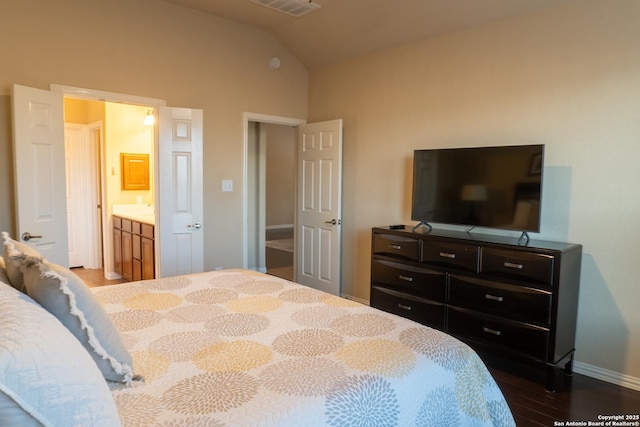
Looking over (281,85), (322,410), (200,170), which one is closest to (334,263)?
(200,170)

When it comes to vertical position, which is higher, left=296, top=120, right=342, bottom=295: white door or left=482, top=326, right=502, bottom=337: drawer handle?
left=296, top=120, right=342, bottom=295: white door

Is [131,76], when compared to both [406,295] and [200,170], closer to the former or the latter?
[200,170]

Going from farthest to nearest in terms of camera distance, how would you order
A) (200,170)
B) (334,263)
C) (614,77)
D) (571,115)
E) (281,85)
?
(281,85) < (334,263) < (200,170) < (571,115) < (614,77)

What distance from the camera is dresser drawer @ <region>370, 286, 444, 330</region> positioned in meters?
3.29

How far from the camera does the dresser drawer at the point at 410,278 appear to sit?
3.28m

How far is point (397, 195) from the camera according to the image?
416 centimetres

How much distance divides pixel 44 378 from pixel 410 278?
2977 mm

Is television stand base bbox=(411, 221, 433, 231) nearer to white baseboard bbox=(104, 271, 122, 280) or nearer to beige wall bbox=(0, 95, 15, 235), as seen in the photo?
beige wall bbox=(0, 95, 15, 235)

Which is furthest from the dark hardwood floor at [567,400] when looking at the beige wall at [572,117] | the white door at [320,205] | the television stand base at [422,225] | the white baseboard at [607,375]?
the white door at [320,205]

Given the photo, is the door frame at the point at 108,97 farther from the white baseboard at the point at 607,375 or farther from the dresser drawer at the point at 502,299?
the white baseboard at the point at 607,375

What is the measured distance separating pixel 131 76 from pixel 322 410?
3.62 metres

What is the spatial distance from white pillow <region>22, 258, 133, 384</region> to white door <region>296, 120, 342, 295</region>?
3.32 m

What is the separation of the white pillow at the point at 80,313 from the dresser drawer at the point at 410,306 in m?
2.52

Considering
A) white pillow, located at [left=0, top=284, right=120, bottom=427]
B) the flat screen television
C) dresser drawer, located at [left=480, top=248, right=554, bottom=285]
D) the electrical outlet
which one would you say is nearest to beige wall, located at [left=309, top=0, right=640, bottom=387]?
the flat screen television
